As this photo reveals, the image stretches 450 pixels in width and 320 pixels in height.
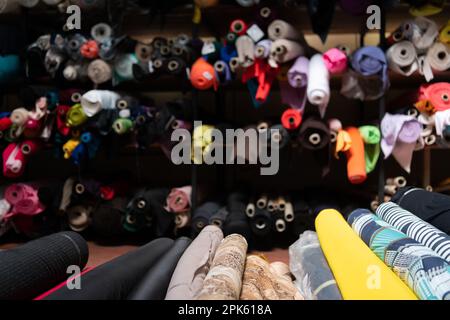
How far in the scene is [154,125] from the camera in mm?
2127

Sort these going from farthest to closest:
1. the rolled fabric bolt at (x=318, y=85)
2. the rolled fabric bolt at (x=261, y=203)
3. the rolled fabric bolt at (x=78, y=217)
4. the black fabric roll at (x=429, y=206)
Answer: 1. the rolled fabric bolt at (x=78, y=217)
2. the rolled fabric bolt at (x=261, y=203)
3. the rolled fabric bolt at (x=318, y=85)
4. the black fabric roll at (x=429, y=206)

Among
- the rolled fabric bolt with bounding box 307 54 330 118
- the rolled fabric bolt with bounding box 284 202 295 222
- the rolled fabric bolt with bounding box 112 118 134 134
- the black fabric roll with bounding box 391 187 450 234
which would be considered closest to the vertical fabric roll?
the rolled fabric bolt with bounding box 307 54 330 118

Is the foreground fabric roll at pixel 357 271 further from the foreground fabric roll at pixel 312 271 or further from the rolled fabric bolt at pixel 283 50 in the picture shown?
the rolled fabric bolt at pixel 283 50

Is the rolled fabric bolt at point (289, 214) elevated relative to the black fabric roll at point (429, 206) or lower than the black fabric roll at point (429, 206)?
lower

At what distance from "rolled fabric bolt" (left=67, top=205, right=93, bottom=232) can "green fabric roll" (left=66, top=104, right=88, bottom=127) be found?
1.67 feet

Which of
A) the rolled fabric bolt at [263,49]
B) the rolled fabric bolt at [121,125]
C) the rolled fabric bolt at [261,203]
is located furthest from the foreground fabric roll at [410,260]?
the rolled fabric bolt at [121,125]

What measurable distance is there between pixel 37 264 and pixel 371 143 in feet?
5.65

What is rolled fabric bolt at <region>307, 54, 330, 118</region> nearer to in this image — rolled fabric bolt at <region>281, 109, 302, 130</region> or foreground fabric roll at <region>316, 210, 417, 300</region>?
rolled fabric bolt at <region>281, 109, 302, 130</region>

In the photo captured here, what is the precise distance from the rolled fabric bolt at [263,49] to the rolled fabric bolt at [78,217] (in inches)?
53.3

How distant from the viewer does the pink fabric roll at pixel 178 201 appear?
2141 mm

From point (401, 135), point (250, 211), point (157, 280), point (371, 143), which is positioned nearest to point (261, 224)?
point (250, 211)

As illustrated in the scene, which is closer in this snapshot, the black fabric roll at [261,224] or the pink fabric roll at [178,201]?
the black fabric roll at [261,224]

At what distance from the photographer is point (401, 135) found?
6.25 ft
